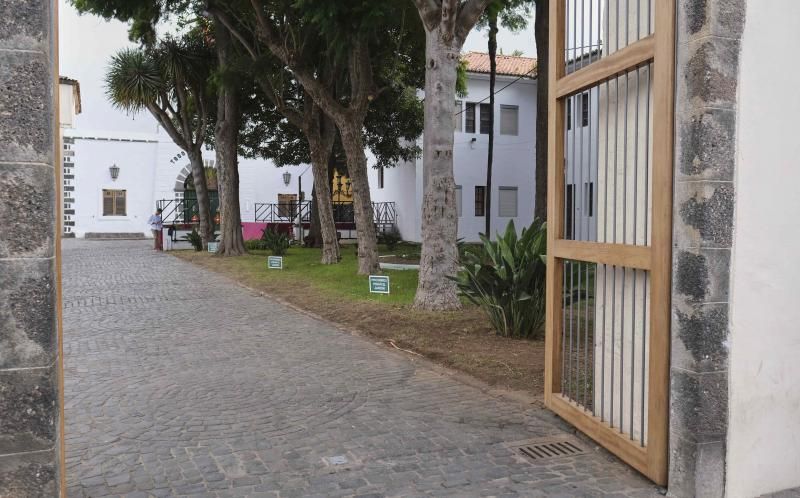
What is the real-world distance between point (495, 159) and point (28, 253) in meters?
28.1

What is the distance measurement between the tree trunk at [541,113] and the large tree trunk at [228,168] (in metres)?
9.15

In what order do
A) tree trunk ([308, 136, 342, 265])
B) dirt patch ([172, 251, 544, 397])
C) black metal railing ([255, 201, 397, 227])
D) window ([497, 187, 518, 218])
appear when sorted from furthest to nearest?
black metal railing ([255, 201, 397, 227])
window ([497, 187, 518, 218])
tree trunk ([308, 136, 342, 265])
dirt patch ([172, 251, 544, 397])

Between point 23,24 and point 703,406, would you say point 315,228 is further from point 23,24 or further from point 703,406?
point 23,24

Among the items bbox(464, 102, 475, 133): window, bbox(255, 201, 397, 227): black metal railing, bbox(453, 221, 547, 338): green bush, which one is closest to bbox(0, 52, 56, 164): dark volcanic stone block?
bbox(453, 221, 547, 338): green bush

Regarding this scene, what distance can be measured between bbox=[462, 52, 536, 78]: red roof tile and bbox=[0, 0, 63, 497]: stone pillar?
2719 centimetres

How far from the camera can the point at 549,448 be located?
4.28 meters

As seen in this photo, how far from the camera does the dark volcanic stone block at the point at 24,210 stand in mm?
2449

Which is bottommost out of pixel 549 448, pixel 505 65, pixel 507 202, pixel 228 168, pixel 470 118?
pixel 549 448

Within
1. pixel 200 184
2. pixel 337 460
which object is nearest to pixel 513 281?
pixel 337 460

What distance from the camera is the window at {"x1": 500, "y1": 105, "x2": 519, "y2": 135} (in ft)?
97.6

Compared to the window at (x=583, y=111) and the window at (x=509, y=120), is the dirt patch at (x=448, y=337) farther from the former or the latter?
the window at (x=509, y=120)

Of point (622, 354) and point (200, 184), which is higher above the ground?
point (200, 184)

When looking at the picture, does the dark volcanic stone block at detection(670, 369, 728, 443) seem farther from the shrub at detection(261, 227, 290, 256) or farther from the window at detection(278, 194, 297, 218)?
the window at detection(278, 194, 297, 218)

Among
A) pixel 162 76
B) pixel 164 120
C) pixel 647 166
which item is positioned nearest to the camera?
pixel 647 166
